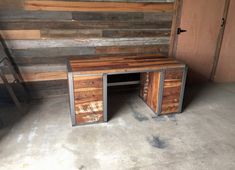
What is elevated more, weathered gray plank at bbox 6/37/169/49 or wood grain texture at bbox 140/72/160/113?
weathered gray plank at bbox 6/37/169/49

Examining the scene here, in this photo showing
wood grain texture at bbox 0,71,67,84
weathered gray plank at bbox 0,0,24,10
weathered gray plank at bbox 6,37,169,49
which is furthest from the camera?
wood grain texture at bbox 0,71,67,84

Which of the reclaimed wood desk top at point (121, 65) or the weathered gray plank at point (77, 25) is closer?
the reclaimed wood desk top at point (121, 65)

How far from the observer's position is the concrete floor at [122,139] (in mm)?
1923

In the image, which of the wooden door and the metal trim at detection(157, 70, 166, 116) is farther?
the wooden door

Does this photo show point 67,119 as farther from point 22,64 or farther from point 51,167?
point 22,64

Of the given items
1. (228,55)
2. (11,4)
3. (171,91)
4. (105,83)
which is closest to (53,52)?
(11,4)

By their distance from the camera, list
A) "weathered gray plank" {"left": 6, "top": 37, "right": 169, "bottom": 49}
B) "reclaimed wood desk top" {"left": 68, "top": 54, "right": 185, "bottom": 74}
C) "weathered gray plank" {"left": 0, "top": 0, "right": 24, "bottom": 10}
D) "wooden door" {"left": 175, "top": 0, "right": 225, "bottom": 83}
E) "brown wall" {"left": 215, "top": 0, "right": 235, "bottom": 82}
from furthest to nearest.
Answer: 1. "brown wall" {"left": 215, "top": 0, "right": 235, "bottom": 82}
2. "wooden door" {"left": 175, "top": 0, "right": 225, "bottom": 83}
3. "weathered gray plank" {"left": 6, "top": 37, "right": 169, "bottom": 49}
4. "weathered gray plank" {"left": 0, "top": 0, "right": 24, "bottom": 10}
5. "reclaimed wood desk top" {"left": 68, "top": 54, "right": 185, "bottom": 74}

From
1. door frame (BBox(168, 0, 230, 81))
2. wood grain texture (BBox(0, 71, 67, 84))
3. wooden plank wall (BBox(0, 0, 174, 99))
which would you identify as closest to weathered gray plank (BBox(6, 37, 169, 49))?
wooden plank wall (BBox(0, 0, 174, 99))

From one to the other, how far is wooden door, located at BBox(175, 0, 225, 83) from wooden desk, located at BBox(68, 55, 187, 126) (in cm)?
86

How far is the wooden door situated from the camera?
3.32 meters

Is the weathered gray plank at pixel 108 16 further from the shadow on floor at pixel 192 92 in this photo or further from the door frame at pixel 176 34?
the shadow on floor at pixel 192 92

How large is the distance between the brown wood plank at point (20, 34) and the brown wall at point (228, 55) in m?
3.08

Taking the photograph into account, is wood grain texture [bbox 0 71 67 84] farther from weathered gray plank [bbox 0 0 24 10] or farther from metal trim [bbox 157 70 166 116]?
metal trim [bbox 157 70 166 116]

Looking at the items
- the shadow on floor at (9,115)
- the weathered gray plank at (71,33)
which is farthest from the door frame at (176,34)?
the shadow on floor at (9,115)
